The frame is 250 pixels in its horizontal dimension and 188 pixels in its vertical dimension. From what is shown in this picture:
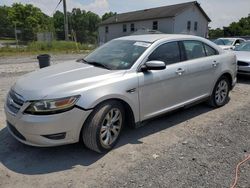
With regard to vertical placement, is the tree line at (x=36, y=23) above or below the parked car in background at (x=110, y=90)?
above

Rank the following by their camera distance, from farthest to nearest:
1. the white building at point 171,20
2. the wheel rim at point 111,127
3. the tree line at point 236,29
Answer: the tree line at point 236,29
the white building at point 171,20
the wheel rim at point 111,127

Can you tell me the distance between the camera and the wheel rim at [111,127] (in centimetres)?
345

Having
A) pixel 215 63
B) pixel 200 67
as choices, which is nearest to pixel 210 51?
pixel 215 63

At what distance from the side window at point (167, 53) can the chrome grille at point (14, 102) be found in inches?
77.9

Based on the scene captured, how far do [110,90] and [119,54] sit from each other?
1020mm

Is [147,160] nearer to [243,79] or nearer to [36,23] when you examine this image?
[243,79]

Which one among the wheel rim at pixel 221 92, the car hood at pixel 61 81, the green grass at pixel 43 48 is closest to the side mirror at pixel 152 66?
the car hood at pixel 61 81

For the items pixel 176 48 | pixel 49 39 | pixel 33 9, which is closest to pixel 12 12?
pixel 33 9

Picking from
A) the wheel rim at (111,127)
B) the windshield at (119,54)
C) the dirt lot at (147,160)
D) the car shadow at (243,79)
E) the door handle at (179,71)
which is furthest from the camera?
the car shadow at (243,79)

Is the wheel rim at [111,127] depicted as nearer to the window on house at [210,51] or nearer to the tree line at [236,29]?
the window on house at [210,51]

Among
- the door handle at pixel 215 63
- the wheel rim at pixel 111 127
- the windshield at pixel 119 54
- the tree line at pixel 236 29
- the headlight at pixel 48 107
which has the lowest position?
the wheel rim at pixel 111 127

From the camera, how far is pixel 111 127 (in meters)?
3.57

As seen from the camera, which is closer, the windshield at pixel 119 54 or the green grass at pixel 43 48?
the windshield at pixel 119 54

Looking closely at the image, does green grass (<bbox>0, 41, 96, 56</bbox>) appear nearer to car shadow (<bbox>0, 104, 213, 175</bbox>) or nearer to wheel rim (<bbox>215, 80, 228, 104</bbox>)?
Answer: wheel rim (<bbox>215, 80, 228, 104</bbox>)
